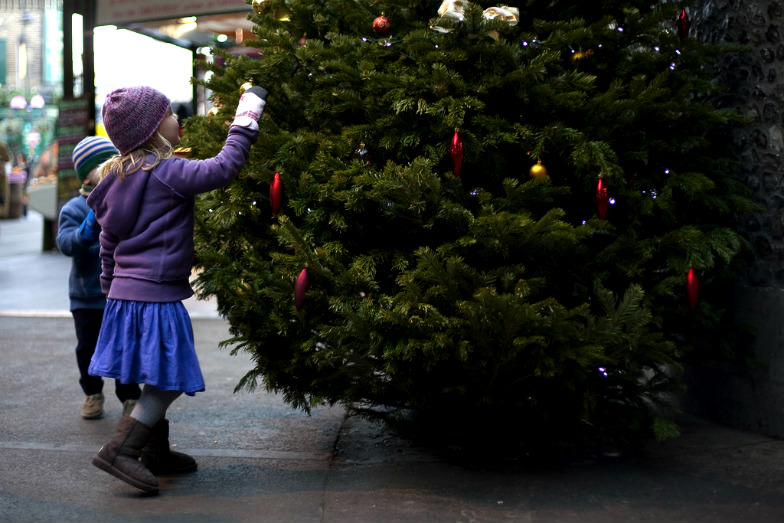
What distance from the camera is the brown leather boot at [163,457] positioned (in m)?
4.52

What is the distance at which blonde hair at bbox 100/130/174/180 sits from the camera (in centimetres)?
425

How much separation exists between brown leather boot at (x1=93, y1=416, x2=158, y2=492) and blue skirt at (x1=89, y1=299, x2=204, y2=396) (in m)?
0.20

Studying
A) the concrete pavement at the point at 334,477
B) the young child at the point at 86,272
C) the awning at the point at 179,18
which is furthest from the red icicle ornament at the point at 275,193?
the awning at the point at 179,18

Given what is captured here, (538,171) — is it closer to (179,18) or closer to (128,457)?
(128,457)

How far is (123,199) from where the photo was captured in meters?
4.25

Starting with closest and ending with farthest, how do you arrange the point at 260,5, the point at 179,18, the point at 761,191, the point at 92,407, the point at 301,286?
the point at 301,286
the point at 260,5
the point at 761,191
the point at 92,407
the point at 179,18

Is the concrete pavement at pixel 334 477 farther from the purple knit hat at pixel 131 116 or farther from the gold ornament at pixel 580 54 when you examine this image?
the gold ornament at pixel 580 54

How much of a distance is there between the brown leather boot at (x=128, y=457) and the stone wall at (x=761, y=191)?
2.89 meters

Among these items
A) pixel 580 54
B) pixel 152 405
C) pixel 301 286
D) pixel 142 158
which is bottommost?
pixel 152 405

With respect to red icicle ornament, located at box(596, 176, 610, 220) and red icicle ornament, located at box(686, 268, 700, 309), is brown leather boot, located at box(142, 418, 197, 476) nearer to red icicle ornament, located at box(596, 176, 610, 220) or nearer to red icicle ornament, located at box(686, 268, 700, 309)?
red icicle ornament, located at box(596, 176, 610, 220)

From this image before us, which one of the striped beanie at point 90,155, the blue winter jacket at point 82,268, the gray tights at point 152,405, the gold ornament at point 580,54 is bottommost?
the gray tights at point 152,405

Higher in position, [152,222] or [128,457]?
[152,222]

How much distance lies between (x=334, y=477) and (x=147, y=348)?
39.8 inches

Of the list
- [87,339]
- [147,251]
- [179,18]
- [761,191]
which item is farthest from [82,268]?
[179,18]
